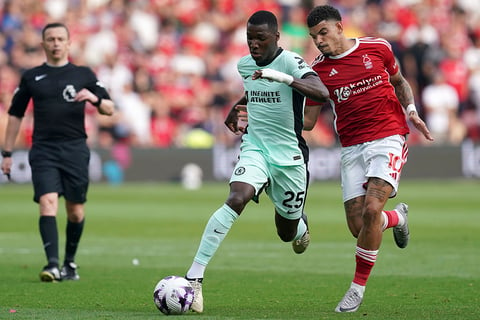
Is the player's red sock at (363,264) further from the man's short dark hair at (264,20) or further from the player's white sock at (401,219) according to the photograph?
the man's short dark hair at (264,20)

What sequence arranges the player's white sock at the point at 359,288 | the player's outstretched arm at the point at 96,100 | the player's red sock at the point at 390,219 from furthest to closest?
the player's outstretched arm at the point at 96,100
the player's red sock at the point at 390,219
the player's white sock at the point at 359,288

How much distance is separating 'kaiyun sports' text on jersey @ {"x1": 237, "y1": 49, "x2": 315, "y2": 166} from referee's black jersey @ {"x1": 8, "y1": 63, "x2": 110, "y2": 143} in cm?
290

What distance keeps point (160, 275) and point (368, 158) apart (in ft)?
10.3

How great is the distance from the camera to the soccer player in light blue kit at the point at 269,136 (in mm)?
8523

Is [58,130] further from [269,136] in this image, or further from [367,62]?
[367,62]

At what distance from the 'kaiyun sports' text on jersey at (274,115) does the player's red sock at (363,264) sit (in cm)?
98

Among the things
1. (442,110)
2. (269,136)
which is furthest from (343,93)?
(442,110)

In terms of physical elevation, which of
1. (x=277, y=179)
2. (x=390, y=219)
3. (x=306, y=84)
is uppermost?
(x=306, y=84)

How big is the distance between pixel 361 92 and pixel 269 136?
3.24 ft

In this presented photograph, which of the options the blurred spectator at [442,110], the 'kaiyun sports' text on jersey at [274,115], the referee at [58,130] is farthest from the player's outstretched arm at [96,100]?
the blurred spectator at [442,110]

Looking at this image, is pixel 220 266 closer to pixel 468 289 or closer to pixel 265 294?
pixel 265 294

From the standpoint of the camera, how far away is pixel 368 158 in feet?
30.8

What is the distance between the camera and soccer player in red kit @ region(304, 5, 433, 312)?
366 inches

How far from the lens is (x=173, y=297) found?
8156 mm
